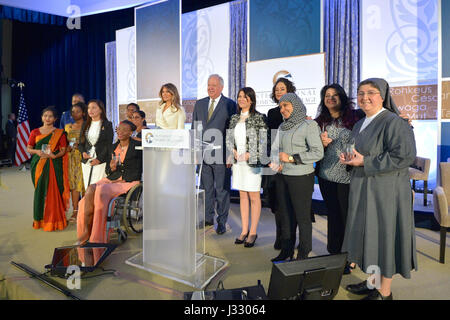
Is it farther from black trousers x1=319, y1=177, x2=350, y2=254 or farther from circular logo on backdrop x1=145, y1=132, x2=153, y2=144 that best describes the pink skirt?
black trousers x1=319, y1=177, x2=350, y2=254

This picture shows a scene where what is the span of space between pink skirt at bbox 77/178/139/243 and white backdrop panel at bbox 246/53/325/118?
3298 mm

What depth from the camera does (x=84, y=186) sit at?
384cm

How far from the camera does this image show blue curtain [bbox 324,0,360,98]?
16.7ft

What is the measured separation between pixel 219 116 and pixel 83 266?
1900mm

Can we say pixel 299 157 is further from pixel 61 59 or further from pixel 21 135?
pixel 61 59

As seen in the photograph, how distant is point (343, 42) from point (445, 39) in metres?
1.47

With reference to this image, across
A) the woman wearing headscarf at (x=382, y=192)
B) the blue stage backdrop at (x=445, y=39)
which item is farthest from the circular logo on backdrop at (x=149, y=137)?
the blue stage backdrop at (x=445, y=39)

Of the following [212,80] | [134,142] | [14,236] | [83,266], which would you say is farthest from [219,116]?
[14,236]

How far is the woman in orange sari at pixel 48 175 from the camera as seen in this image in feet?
11.7

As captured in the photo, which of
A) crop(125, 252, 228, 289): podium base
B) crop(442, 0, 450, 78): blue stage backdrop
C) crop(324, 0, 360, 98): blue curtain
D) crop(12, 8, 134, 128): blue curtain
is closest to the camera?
crop(125, 252, 228, 289): podium base

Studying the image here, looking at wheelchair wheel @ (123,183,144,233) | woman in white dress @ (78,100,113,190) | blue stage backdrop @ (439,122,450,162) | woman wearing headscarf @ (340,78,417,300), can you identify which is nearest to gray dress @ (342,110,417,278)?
woman wearing headscarf @ (340,78,417,300)

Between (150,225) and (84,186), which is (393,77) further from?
(84,186)

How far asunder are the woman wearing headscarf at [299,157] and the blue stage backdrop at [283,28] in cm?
333

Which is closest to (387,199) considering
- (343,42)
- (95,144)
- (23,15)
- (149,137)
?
(149,137)
